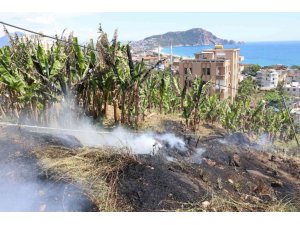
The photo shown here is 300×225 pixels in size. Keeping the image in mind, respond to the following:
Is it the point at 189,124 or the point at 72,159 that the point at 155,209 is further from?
the point at 189,124

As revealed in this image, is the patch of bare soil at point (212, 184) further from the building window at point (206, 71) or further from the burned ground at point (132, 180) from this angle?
the building window at point (206, 71)

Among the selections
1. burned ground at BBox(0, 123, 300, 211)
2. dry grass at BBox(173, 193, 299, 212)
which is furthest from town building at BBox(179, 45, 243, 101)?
dry grass at BBox(173, 193, 299, 212)

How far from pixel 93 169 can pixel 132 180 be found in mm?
736

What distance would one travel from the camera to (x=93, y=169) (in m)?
5.87

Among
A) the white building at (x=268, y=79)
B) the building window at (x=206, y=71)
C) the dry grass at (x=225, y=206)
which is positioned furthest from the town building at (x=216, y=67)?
the white building at (x=268, y=79)

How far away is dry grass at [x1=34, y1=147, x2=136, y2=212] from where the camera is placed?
17.4 feet

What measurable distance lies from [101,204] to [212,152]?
5.41 m

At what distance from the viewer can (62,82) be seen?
10242 millimetres

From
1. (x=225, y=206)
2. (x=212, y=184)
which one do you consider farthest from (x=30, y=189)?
(x=212, y=184)

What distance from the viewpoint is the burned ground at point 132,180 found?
5.32 meters

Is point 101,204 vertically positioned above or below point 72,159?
below

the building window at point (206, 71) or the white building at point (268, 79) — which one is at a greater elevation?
the building window at point (206, 71)

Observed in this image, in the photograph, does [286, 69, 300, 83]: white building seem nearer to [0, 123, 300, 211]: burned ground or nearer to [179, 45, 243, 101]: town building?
[179, 45, 243, 101]: town building

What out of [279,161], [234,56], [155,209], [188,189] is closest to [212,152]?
[279,161]
